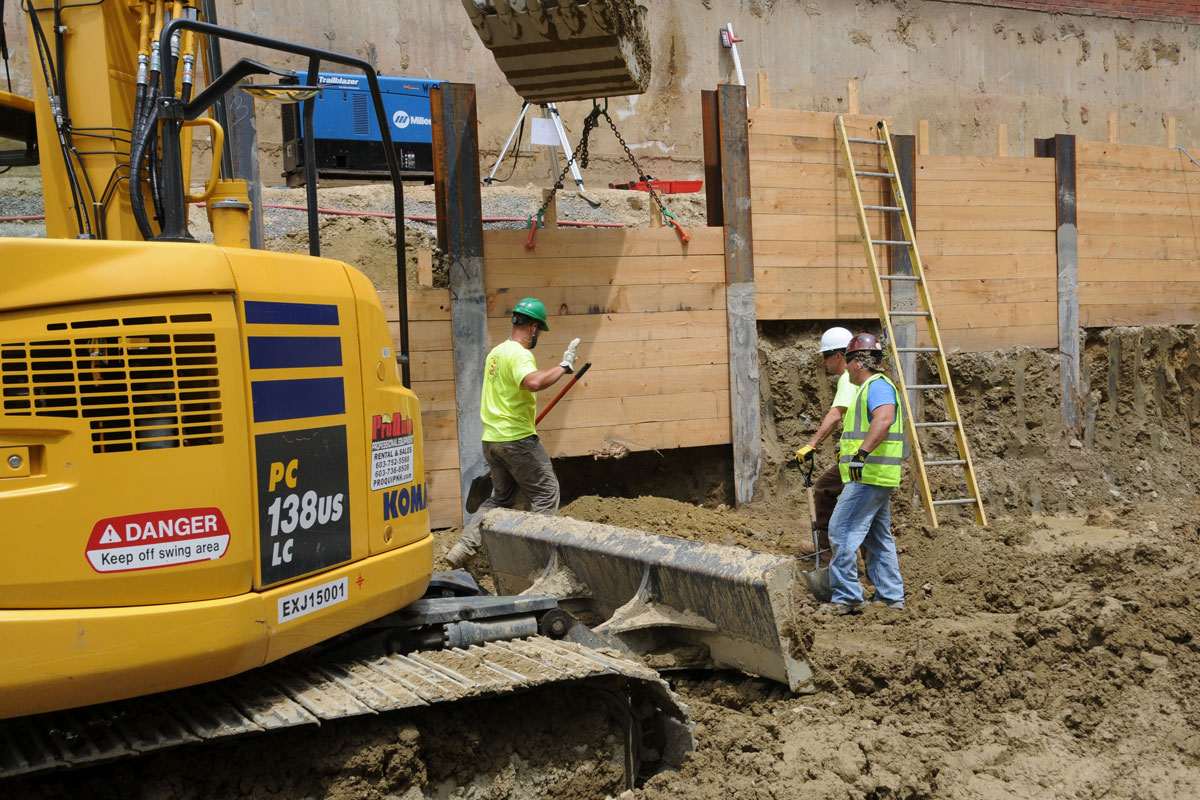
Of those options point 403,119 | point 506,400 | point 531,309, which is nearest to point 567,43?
point 531,309

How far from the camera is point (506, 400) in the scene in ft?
22.5

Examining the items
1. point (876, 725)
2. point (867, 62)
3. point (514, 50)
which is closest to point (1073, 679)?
point (876, 725)

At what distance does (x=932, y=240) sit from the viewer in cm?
952

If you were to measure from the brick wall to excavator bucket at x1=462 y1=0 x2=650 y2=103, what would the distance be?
13.8 meters

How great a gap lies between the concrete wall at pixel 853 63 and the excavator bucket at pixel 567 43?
796 cm

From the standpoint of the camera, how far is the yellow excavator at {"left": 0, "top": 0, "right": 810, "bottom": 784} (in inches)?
105

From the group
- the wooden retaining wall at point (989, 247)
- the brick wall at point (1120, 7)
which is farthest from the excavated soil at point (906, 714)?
the brick wall at point (1120, 7)

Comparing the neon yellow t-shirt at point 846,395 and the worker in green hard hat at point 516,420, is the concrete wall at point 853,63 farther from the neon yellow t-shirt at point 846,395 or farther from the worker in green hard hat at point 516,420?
the neon yellow t-shirt at point 846,395

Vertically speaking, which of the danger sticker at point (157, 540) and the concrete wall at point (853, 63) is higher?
the concrete wall at point (853, 63)

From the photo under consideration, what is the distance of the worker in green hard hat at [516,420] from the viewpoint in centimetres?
674

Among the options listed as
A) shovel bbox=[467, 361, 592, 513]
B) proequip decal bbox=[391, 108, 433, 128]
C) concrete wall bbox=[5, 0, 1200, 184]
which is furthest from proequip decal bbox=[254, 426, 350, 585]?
concrete wall bbox=[5, 0, 1200, 184]

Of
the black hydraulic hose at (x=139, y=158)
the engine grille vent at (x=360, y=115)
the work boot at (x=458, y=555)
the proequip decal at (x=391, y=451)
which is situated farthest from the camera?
the engine grille vent at (x=360, y=115)

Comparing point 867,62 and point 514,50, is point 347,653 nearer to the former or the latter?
point 514,50

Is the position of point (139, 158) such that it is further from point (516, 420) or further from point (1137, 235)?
point (1137, 235)
